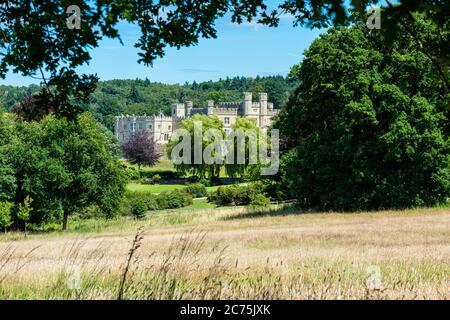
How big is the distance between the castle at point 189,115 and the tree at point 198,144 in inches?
1352

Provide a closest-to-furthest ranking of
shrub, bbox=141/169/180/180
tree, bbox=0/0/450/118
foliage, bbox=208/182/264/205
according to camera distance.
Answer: tree, bbox=0/0/450/118 → foliage, bbox=208/182/264/205 → shrub, bbox=141/169/180/180

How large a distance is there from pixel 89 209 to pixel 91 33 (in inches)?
1734

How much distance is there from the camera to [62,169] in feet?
126

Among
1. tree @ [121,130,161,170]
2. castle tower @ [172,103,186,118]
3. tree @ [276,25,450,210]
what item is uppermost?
castle tower @ [172,103,186,118]

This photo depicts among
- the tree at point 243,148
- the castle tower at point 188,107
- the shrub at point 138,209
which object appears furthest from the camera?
the castle tower at point 188,107

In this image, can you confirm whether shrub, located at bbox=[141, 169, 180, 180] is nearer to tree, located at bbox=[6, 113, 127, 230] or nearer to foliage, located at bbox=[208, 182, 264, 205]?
foliage, located at bbox=[208, 182, 264, 205]

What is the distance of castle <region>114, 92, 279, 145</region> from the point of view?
143 meters

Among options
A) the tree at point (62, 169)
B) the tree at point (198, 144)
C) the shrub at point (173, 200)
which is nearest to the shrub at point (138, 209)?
the shrub at point (173, 200)

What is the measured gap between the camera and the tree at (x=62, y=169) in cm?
3881

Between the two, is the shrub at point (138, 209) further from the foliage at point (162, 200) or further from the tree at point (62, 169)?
the tree at point (62, 169)

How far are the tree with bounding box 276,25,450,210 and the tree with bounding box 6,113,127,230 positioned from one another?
15.0 meters

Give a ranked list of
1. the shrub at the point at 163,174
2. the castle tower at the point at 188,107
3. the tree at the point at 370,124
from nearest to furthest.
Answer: the tree at the point at 370,124
the shrub at the point at 163,174
the castle tower at the point at 188,107

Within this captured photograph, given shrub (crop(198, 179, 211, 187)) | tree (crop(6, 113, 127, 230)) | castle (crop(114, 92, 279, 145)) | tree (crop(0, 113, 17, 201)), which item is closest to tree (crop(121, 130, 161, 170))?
shrub (crop(198, 179, 211, 187))

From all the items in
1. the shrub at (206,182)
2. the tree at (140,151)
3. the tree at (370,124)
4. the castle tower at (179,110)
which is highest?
the castle tower at (179,110)
